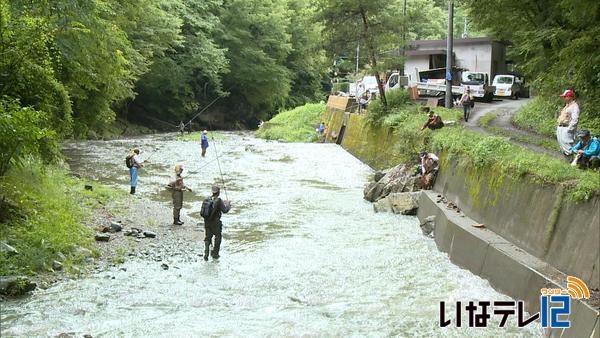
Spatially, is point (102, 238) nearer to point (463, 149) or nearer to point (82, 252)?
point (82, 252)

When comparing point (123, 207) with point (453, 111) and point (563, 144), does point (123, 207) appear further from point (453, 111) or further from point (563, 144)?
point (453, 111)

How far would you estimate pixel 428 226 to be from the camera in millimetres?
15305

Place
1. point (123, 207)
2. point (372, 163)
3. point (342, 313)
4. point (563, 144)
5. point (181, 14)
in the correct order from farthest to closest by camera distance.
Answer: point (181, 14)
point (372, 163)
point (123, 207)
point (563, 144)
point (342, 313)

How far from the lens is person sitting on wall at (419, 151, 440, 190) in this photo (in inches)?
725

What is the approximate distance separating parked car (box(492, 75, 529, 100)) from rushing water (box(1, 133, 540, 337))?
23.0 meters

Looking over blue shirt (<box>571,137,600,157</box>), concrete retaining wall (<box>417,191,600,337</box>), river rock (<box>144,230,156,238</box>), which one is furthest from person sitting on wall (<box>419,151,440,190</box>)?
river rock (<box>144,230,156,238</box>)

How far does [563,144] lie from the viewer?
483 inches

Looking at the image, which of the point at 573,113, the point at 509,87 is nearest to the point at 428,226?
the point at 573,113

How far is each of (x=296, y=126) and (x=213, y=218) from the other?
128 feet

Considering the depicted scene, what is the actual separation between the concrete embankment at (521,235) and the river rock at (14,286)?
8.19 meters

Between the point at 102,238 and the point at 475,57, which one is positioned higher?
the point at 475,57

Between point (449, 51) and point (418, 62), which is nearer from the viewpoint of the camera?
point (449, 51)

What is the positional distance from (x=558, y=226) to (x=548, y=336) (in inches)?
81.3

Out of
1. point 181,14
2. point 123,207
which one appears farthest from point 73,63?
point 181,14
